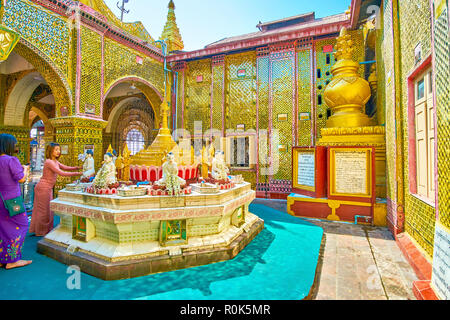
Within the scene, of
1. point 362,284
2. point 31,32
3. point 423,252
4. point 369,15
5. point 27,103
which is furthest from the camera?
point 27,103

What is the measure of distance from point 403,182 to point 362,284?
245 centimetres

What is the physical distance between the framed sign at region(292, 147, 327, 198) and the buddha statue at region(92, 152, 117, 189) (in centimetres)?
491

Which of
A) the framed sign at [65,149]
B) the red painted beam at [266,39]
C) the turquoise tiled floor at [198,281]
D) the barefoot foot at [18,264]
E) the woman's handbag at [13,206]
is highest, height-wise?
the red painted beam at [266,39]

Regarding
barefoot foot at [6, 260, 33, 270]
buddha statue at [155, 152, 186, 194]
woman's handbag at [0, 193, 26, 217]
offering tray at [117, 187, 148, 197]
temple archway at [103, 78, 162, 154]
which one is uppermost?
temple archway at [103, 78, 162, 154]

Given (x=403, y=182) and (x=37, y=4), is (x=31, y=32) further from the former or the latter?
(x=403, y=182)

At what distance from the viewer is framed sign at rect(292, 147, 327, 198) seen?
6.38 meters

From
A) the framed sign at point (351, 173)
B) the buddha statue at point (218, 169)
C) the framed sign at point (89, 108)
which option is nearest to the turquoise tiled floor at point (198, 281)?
the buddha statue at point (218, 169)

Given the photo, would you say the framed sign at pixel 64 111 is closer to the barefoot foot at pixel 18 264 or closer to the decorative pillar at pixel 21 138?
the decorative pillar at pixel 21 138

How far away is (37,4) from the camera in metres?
7.04

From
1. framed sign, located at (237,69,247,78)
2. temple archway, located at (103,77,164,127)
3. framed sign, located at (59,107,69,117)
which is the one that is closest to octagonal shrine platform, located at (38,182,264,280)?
framed sign, located at (59,107,69,117)

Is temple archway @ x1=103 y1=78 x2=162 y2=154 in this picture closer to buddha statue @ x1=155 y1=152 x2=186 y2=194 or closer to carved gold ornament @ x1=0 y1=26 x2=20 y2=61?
carved gold ornament @ x1=0 y1=26 x2=20 y2=61

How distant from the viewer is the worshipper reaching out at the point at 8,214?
3234 millimetres

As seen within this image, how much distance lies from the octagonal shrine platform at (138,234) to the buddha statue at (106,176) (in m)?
0.24
